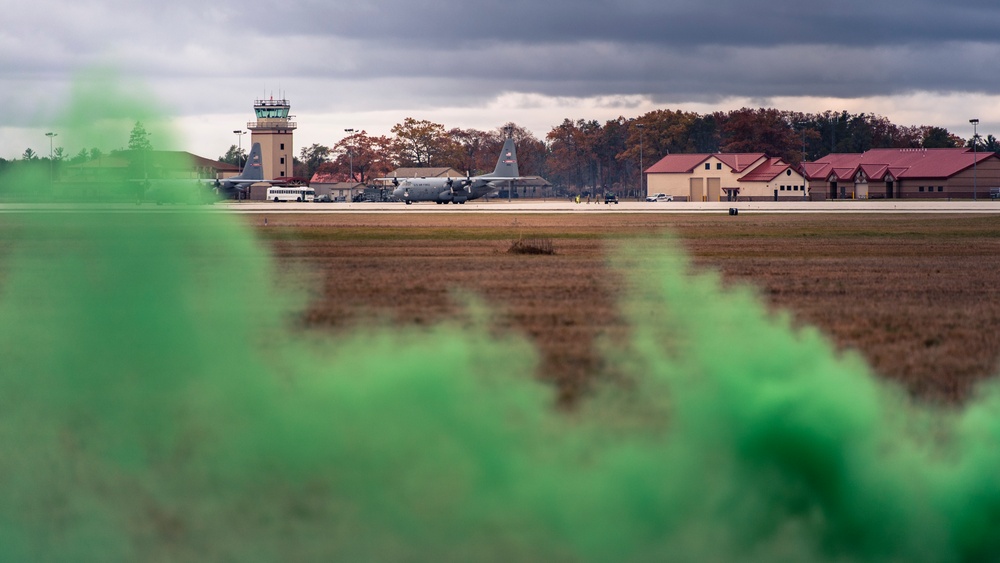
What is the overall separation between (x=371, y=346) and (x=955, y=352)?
1012 centimetres

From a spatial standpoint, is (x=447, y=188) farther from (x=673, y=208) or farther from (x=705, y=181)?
(x=705, y=181)

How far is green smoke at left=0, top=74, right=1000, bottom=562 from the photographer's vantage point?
10953 millimetres

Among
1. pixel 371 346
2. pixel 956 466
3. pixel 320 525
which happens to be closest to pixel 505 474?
pixel 320 525

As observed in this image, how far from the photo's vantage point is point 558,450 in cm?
1280

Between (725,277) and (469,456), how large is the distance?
22.3m

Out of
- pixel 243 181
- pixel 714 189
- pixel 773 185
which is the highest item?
pixel 243 181

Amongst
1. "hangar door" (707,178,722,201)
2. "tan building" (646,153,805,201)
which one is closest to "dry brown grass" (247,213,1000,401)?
"tan building" (646,153,805,201)

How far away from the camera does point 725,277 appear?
3369 cm

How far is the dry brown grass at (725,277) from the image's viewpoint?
19.2 meters

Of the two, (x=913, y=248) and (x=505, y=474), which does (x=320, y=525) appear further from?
(x=913, y=248)

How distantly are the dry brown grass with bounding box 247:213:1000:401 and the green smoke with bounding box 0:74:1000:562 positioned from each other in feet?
4.85

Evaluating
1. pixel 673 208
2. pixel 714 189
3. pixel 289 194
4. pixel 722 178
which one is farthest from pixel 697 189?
pixel 673 208

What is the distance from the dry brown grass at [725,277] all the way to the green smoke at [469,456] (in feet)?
4.85

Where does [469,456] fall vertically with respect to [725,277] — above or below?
below
